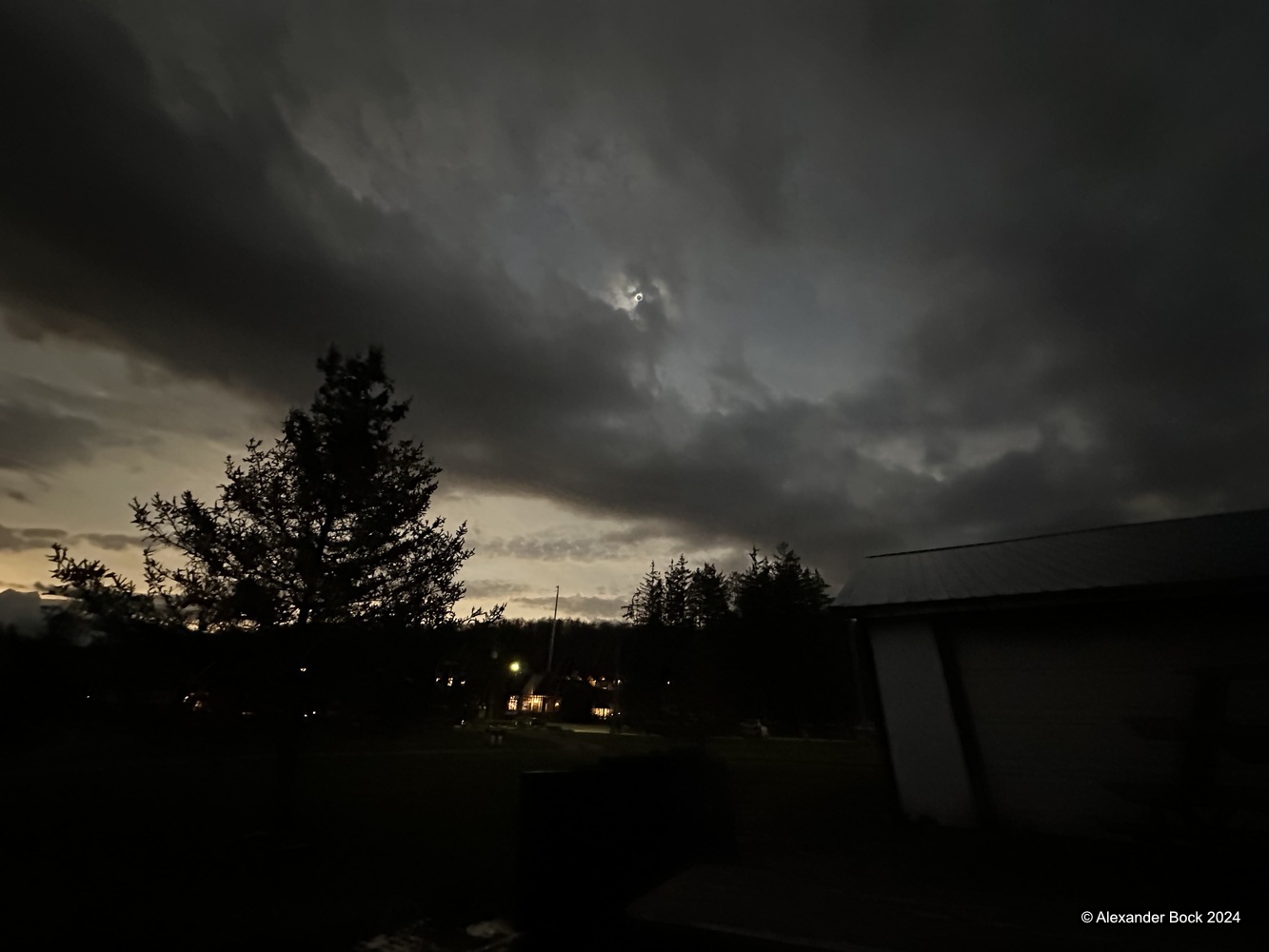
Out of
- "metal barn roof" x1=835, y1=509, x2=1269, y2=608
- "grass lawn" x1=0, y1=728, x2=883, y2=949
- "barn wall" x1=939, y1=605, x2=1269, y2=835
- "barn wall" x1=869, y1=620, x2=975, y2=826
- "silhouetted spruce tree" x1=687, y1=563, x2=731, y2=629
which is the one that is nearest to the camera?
"grass lawn" x1=0, y1=728, x2=883, y2=949

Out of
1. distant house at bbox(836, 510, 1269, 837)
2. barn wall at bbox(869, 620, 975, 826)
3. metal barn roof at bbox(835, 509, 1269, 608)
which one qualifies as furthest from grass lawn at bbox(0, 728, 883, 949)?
metal barn roof at bbox(835, 509, 1269, 608)

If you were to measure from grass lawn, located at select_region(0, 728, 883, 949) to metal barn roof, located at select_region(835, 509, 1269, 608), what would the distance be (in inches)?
162

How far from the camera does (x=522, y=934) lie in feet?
8.34

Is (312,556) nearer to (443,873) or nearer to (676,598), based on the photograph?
(443,873)

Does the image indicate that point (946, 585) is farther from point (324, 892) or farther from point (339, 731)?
point (339, 731)

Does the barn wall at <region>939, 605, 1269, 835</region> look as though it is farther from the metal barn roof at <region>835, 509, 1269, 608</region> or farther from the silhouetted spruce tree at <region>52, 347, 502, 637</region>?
the silhouetted spruce tree at <region>52, 347, 502, 637</region>

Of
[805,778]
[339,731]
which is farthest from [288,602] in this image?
[805,778]

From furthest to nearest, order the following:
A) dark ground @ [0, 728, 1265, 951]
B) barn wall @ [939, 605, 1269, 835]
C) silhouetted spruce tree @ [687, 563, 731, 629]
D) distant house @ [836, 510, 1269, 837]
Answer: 1. silhouetted spruce tree @ [687, 563, 731, 629]
2. barn wall @ [939, 605, 1269, 835]
3. distant house @ [836, 510, 1269, 837]
4. dark ground @ [0, 728, 1265, 951]

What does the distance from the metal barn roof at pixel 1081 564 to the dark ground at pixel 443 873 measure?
3.34m

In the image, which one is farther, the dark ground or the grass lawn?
the grass lawn

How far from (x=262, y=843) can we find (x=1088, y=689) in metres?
11.8

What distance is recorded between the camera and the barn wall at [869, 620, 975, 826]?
8.67 meters

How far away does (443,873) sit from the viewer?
6.77 m

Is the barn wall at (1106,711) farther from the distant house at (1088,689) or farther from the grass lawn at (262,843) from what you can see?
the grass lawn at (262,843)
